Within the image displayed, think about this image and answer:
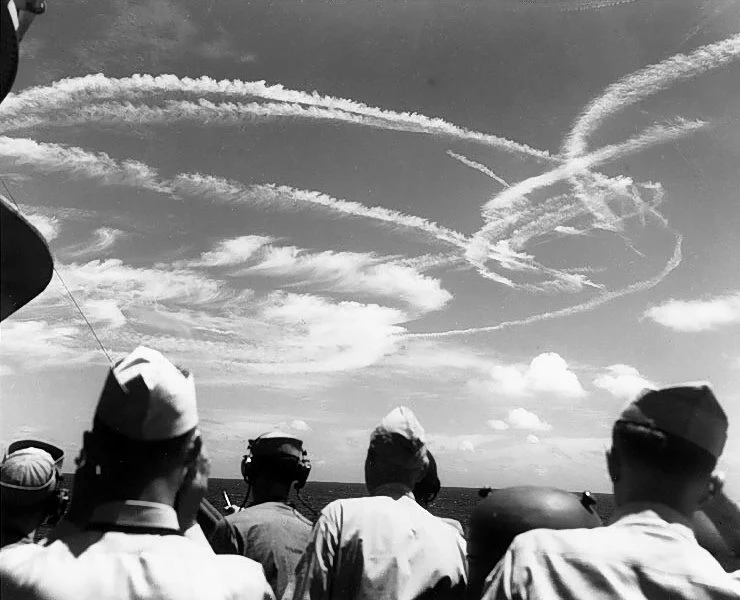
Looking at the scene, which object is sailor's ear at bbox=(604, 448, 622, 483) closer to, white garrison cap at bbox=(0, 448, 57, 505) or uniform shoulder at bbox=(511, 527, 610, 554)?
uniform shoulder at bbox=(511, 527, 610, 554)

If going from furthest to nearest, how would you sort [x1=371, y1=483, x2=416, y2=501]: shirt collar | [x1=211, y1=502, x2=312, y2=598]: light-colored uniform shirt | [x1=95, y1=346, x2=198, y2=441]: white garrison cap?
[x1=211, y1=502, x2=312, y2=598]: light-colored uniform shirt → [x1=371, y1=483, x2=416, y2=501]: shirt collar → [x1=95, y1=346, x2=198, y2=441]: white garrison cap

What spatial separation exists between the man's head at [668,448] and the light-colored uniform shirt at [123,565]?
1752 mm

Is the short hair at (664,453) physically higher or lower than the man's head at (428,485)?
higher

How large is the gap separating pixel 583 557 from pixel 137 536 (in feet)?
5.96

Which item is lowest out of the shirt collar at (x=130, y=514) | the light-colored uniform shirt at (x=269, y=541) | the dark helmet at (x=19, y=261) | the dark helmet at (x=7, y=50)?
the light-colored uniform shirt at (x=269, y=541)

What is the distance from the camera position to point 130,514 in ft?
8.56

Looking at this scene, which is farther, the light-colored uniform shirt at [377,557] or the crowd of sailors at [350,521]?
the light-colored uniform shirt at [377,557]

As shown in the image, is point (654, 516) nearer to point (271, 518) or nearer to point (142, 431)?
point (142, 431)

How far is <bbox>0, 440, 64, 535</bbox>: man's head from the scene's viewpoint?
15.5ft

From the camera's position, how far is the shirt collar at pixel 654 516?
325 centimetres

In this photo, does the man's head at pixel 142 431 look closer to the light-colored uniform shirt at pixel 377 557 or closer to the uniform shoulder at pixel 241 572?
the uniform shoulder at pixel 241 572

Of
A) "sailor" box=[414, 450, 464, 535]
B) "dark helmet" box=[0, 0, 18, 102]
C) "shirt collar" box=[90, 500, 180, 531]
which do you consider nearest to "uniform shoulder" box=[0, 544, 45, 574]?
"shirt collar" box=[90, 500, 180, 531]

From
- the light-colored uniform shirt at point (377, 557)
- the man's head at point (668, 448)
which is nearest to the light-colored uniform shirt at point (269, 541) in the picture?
the light-colored uniform shirt at point (377, 557)

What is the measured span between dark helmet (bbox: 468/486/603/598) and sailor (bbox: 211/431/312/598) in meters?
1.55
